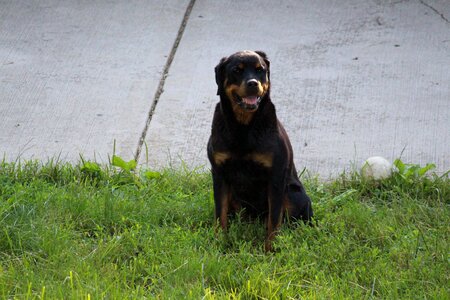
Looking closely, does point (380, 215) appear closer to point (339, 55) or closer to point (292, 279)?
point (292, 279)

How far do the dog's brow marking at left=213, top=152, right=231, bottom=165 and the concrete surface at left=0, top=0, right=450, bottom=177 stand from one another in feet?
3.05

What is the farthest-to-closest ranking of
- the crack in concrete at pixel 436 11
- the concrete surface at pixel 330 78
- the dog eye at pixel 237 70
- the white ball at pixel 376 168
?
1. the crack in concrete at pixel 436 11
2. the concrete surface at pixel 330 78
3. the white ball at pixel 376 168
4. the dog eye at pixel 237 70

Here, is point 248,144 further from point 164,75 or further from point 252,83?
point 164,75

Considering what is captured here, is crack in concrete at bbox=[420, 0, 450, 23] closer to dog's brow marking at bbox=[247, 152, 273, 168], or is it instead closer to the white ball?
the white ball

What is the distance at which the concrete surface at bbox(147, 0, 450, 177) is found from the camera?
18.2ft

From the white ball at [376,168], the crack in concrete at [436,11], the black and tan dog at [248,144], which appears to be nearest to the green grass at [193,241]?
the white ball at [376,168]

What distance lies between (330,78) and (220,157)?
197 centimetres

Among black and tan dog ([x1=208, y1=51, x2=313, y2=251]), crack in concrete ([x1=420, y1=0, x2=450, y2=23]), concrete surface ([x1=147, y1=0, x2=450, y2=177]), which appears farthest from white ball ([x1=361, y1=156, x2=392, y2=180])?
crack in concrete ([x1=420, y1=0, x2=450, y2=23])

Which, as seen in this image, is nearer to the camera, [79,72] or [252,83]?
[252,83]

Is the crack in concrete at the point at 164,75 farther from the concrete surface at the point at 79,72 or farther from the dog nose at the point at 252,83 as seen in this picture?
the dog nose at the point at 252,83

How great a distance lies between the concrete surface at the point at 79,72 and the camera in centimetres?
563

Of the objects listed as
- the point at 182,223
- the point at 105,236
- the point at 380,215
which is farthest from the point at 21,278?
the point at 380,215

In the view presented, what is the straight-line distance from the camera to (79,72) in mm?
6348

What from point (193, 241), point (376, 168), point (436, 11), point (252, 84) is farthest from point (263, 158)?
point (436, 11)
